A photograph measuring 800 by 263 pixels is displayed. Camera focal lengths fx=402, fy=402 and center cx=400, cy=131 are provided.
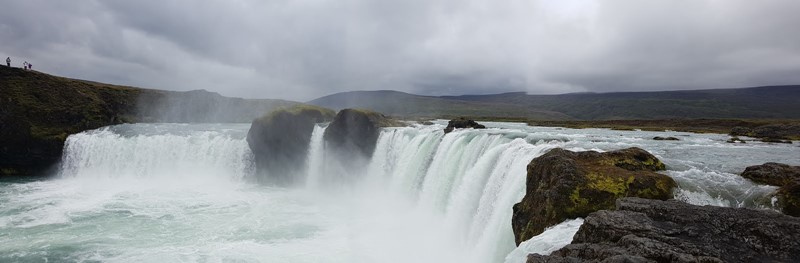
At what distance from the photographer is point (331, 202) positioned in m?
34.2

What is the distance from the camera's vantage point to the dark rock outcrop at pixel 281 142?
4209 centimetres

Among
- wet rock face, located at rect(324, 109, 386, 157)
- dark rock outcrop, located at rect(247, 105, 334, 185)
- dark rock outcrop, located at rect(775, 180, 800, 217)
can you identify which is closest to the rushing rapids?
dark rock outcrop, located at rect(775, 180, 800, 217)

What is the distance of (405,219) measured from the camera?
1033 inches

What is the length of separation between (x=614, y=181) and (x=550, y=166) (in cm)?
199

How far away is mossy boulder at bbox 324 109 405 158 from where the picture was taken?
123 ft

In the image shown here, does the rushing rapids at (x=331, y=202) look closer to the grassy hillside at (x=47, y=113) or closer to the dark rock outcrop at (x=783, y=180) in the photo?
the dark rock outcrop at (x=783, y=180)

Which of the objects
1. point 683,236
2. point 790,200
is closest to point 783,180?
point 790,200

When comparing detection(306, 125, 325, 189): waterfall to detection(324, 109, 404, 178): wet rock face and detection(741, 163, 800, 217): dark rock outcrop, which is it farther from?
detection(741, 163, 800, 217): dark rock outcrop

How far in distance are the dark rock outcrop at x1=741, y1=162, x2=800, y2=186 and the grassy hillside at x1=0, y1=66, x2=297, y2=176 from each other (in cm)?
5693

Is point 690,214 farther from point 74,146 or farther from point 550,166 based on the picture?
point 74,146

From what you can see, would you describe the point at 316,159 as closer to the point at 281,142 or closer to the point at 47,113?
the point at 281,142

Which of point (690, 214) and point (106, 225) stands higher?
point (690, 214)

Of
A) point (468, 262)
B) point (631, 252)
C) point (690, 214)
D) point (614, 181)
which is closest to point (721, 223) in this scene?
point (690, 214)

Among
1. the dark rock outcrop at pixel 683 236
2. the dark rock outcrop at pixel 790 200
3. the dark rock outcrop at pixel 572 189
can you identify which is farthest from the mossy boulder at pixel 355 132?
the dark rock outcrop at pixel 683 236
